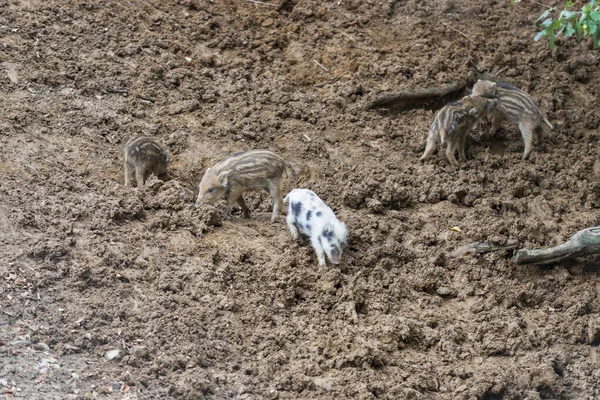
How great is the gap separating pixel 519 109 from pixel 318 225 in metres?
3.57

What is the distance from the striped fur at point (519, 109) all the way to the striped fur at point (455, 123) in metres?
0.17

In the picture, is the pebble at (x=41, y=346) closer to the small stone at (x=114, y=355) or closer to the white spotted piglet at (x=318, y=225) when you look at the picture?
the small stone at (x=114, y=355)

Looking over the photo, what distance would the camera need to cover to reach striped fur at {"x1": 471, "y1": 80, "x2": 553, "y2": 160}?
9938 millimetres

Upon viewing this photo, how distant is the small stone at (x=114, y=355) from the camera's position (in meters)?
5.89

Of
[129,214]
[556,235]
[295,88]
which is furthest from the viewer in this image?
[295,88]

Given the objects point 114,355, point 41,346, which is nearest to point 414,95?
point 114,355

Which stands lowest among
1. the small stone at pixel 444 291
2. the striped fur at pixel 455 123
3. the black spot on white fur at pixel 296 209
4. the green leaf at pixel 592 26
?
the small stone at pixel 444 291

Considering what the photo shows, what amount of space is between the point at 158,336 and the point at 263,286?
1152 mm

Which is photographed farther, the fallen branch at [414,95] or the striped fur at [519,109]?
the fallen branch at [414,95]

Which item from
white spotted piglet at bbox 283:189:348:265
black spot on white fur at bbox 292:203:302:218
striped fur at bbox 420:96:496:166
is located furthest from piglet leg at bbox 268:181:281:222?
striped fur at bbox 420:96:496:166

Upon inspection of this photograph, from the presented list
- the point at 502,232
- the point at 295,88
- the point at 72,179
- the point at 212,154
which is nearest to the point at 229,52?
the point at 295,88

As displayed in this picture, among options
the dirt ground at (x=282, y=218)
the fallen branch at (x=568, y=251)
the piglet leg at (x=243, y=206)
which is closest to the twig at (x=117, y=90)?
the dirt ground at (x=282, y=218)

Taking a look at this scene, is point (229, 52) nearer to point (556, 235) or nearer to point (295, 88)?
point (295, 88)

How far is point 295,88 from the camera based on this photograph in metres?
10.4
